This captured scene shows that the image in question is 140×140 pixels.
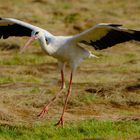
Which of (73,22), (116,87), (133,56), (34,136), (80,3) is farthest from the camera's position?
(80,3)

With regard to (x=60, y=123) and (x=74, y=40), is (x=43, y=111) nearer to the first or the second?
(x=60, y=123)

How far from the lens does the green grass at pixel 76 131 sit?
7.80 m

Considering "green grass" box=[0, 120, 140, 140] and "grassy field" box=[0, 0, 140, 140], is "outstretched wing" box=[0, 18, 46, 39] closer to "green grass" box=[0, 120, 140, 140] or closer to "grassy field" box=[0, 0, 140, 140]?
"grassy field" box=[0, 0, 140, 140]

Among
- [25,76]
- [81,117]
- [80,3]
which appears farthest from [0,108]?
[80,3]

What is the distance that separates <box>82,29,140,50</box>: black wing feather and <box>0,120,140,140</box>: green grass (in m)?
1.13

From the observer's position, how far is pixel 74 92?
33.7ft

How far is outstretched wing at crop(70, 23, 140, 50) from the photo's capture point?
8.49 meters

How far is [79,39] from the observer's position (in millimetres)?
9039

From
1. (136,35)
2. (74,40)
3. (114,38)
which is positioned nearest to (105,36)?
(114,38)

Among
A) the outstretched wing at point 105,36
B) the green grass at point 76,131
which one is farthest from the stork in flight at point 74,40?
the green grass at point 76,131

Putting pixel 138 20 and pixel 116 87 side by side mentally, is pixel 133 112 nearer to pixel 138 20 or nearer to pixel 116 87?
pixel 116 87

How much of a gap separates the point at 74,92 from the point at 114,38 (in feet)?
5.42

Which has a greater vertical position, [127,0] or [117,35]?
[117,35]

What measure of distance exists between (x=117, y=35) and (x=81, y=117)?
1241 mm
